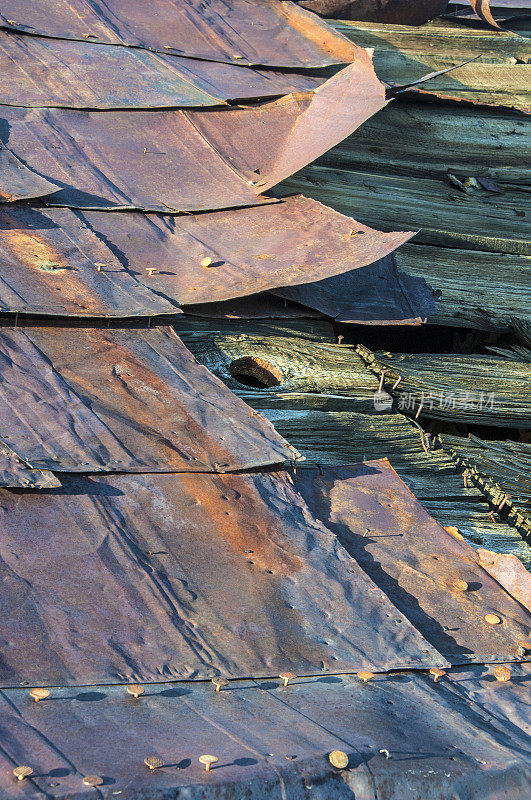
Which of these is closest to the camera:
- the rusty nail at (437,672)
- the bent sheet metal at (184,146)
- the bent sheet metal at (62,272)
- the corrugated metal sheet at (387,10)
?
the rusty nail at (437,672)

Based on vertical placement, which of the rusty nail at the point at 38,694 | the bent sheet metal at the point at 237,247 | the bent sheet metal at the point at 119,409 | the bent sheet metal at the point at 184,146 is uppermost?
the bent sheet metal at the point at 184,146

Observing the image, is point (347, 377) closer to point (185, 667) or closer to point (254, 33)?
point (185, 667)

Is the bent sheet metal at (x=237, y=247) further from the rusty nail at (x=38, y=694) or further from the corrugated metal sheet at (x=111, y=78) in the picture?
the rusty nail at (x=38, y=694)

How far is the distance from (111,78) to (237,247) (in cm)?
195

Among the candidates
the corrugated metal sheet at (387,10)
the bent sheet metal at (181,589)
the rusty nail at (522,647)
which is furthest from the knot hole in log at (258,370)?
the corrugated metal sheet at (387,10)

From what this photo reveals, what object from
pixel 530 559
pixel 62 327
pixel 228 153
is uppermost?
pixel 228 153

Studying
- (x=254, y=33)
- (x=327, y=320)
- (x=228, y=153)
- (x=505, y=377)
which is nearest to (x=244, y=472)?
(x=327, y=320)

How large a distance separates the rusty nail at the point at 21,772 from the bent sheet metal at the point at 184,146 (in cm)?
353

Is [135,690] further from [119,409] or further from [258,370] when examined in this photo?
[258,370]

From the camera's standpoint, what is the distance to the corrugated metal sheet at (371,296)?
4.96 metres

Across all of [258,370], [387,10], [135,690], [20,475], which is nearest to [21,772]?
[135,690]

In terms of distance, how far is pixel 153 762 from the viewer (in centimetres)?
224

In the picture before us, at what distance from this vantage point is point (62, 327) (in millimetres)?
4055

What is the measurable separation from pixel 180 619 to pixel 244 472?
0.82 m
